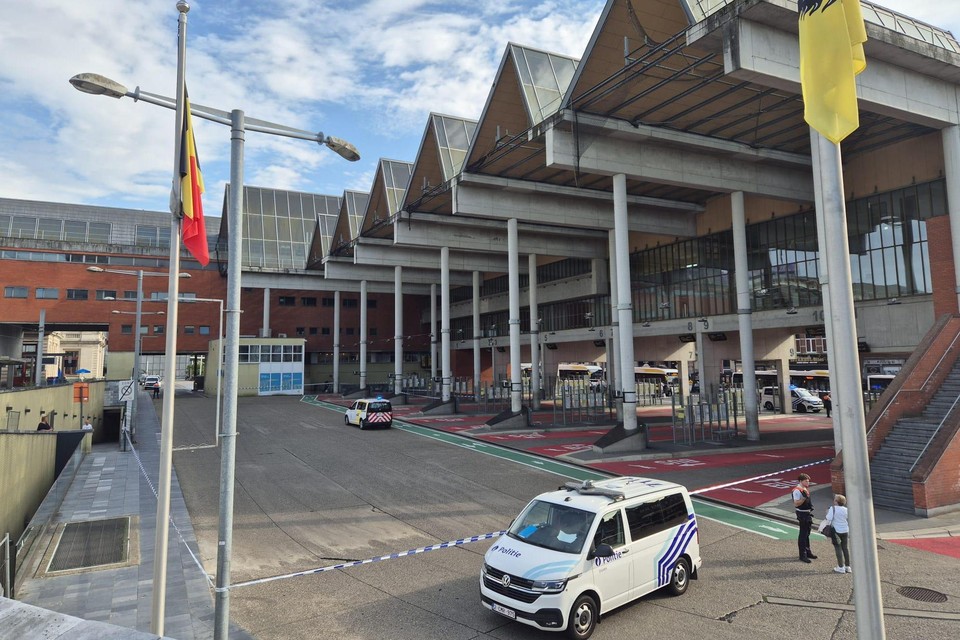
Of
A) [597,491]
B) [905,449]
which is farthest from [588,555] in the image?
[905,449]

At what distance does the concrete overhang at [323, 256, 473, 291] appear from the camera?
182 feet

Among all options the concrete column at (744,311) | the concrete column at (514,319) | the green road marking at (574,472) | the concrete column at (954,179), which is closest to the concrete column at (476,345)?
the concrete column at (514,319)

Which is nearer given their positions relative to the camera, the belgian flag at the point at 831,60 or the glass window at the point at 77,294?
the belgian flag at the point at 831,60

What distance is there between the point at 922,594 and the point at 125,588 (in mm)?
13236

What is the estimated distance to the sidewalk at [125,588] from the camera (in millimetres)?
4789

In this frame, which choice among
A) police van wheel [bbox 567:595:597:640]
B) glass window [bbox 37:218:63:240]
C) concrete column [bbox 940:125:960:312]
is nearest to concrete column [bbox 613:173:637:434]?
concrete column [bbox 940:125:960:312]

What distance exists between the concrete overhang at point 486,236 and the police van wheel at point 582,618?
106ft

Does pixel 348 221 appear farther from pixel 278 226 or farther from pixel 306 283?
pixel 278 226

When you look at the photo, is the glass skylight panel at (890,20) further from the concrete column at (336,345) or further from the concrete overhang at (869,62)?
the concrete column at (336,345)

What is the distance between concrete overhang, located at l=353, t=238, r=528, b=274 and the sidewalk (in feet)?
110

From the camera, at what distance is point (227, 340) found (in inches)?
274

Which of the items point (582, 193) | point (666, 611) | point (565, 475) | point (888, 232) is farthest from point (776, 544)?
point (582, 193)

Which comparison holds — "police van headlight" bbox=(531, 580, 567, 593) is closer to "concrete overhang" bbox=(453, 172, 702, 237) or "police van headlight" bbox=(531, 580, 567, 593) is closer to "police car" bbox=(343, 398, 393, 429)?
"police car" bbox=(343, 398, 393, 429)

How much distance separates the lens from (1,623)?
4664 millimetres
